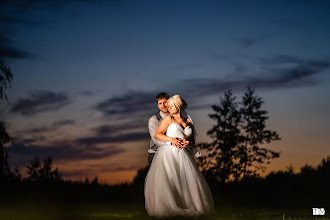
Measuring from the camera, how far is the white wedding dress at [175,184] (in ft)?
33.0

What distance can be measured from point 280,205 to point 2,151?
10.7 meters

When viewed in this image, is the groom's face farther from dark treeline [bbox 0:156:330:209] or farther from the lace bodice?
dark treeline [bbox 0:156:330:209]

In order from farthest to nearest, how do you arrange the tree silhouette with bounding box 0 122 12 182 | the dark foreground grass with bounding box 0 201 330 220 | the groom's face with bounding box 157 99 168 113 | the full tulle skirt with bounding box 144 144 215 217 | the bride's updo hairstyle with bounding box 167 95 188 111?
1. the tree silhouette with bounding box 0 122 12 182
2. the groom's face with bounding box 157 99 168 113
3. the dark foreground grass with bounding box 0 201 330 220
4. the bride's updo hairstyle with bounding box 167 95 188 111
5. the full tulle skirt with bounding box 144 144 215 217

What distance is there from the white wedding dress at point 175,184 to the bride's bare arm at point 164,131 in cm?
10

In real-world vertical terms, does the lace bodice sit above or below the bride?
above

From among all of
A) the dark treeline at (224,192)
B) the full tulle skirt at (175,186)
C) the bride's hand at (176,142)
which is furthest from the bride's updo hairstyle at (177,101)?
the dark treeline at (224,192)

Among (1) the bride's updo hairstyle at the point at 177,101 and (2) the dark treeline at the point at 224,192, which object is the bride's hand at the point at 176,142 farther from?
(2) the dark treeline at the point at 224,192

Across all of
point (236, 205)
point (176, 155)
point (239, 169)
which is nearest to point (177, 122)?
point (176, 155)

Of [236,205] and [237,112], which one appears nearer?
[236,205]

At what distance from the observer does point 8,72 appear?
1562cm

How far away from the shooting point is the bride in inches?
398

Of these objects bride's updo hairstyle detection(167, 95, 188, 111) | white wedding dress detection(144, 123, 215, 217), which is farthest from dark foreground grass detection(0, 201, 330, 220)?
bride's updo hairstyle detection(167, 95, 188, 111)

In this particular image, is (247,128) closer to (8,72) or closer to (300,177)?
(300,177)

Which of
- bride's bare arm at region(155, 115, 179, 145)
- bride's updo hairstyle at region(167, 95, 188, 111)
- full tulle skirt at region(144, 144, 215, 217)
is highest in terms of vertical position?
bride's updo hairstyle at region(167, 95, 188, 111)
